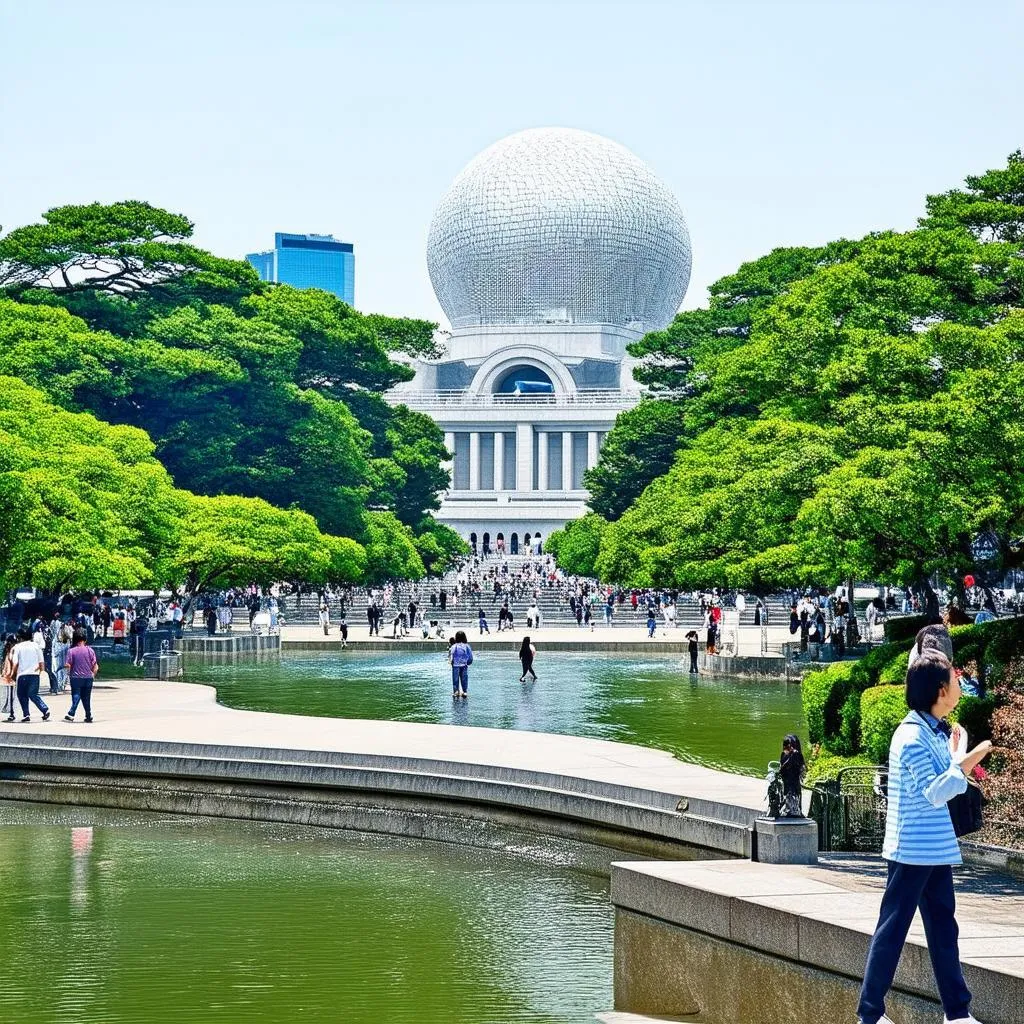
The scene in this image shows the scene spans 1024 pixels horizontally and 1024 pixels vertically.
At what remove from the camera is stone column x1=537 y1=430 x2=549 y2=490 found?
11212cm

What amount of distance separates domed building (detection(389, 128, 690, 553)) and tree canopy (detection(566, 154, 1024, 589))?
56.6 meters

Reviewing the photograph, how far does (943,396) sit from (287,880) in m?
11.6

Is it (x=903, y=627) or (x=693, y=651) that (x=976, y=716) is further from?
(x=693, y=651)

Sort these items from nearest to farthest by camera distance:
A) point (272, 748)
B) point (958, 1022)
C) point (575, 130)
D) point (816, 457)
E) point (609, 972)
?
1. point (958, 1022)
2. point (609, 972)
3. point (272, 748)
4. point (816, 457)
5. point (575, 130)

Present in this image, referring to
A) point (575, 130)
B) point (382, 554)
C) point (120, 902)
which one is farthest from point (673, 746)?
point (575, 130)

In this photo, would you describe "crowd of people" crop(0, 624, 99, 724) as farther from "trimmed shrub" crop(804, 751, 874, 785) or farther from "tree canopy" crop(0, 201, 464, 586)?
"tree canopy" crop(0, 201, 464, 586)

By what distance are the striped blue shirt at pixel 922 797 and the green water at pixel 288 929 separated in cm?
392

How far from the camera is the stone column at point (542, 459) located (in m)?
112

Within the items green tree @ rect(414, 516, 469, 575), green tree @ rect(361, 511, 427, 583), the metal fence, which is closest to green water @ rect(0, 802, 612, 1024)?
the metal fence

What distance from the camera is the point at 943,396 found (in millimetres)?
23375

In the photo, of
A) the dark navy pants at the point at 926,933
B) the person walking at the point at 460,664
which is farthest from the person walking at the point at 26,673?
the dark navy pants at the point at 926,933

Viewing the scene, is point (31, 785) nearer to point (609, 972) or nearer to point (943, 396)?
point (609, 972)

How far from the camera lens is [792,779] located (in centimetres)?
1276

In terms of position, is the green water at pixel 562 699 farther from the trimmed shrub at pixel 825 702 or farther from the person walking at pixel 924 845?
the person walking at pixel 924 845
